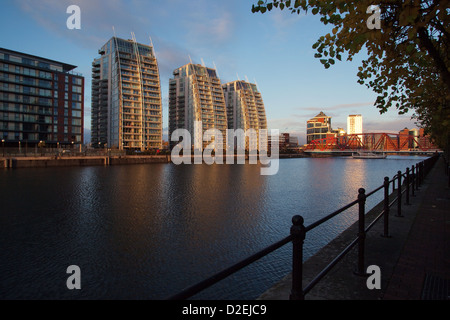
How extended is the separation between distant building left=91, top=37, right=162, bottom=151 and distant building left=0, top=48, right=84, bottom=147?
1574cm

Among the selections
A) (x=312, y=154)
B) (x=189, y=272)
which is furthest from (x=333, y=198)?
(x=312, y=154)

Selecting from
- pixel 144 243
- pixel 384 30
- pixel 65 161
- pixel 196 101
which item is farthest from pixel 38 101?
pixel 384 30

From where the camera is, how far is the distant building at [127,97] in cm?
10850

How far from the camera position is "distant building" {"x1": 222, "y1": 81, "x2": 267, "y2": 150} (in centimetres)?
15888

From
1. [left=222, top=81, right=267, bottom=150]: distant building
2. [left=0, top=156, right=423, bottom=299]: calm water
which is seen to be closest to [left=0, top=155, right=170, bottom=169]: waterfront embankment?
[left=0, top=156, right=423, bottom=299]: calm water

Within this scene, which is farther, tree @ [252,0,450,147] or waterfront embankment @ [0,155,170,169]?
waterfront embankment @ [0,155,170,169]

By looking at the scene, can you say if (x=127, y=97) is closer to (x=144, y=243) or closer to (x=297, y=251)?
(x=144, y=243)

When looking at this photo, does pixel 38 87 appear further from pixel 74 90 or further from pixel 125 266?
pixel 125 266

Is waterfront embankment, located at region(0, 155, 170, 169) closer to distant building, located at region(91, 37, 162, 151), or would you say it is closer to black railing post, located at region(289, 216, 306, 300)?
distant building, located at region(91, 37, 162, 151)

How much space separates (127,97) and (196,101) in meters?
32.7

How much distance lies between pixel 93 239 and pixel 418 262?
30.4ft

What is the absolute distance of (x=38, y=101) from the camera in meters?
Result: 86.8
